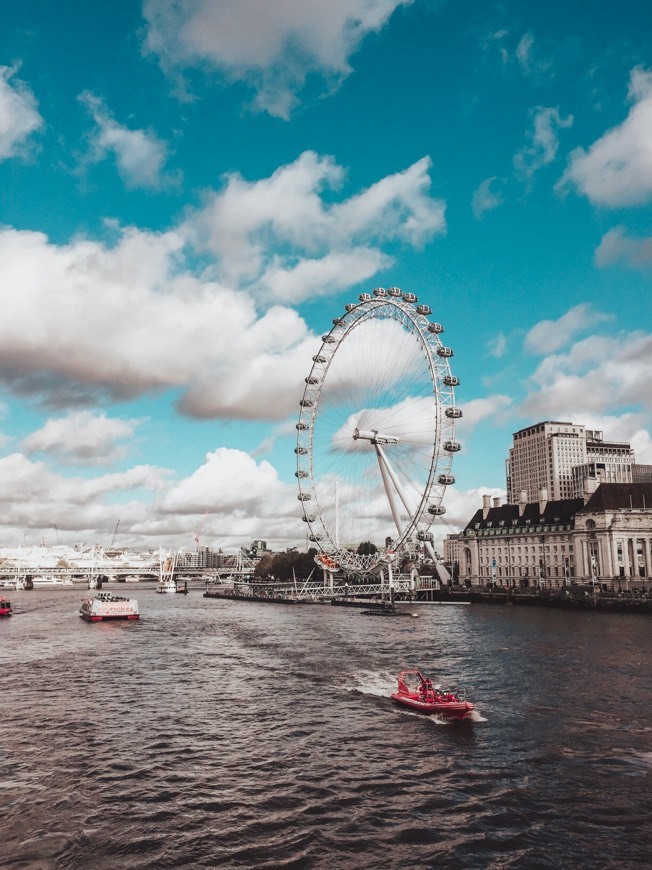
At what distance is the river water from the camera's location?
21.0 meters

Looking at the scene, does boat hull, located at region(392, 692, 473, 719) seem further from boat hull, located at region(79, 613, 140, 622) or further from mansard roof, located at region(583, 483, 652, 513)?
mansard roof, located at region(583, 483, 652, 513)

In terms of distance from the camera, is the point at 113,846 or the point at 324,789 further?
the point at 324,789

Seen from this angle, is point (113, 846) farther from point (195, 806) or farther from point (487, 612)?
point (487, 612)

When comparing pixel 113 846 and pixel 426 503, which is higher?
pixel 426 503

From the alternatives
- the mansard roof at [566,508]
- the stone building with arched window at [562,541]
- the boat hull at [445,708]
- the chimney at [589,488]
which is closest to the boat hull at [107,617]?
the boat hull at [445,708]

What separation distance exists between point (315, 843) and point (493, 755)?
11446 millimetres

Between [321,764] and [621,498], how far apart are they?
133950 millimetres

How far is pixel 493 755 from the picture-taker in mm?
29781

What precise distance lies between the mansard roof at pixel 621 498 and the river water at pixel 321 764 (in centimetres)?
9293

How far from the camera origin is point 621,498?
14725 centimetres

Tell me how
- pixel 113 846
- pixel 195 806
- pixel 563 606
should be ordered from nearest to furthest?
1. pixel 113 846
2. pixel 195 806
3. pixel 563 606

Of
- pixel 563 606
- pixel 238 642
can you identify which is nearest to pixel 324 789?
pixel 238 642

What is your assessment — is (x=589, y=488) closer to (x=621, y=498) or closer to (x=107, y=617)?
(x=621, y=498)

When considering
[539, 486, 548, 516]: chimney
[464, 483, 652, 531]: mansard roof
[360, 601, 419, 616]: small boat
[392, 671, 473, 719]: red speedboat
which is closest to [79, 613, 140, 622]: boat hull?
[360, 601, 419, 616]: small boat
